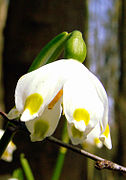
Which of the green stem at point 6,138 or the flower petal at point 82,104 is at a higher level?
the flower petal at point 82,104

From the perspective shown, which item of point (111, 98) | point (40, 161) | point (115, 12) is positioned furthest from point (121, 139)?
point (115, 12)

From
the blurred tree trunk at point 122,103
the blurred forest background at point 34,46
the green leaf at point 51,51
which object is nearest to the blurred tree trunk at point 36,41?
the blurred forest background at point 34,46

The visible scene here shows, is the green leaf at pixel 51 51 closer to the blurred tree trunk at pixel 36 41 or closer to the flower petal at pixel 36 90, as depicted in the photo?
the flower petal at pixel 36 90

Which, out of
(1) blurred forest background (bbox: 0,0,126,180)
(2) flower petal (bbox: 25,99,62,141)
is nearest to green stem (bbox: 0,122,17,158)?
(2) flower petal (bbox: 25,99,62,141)

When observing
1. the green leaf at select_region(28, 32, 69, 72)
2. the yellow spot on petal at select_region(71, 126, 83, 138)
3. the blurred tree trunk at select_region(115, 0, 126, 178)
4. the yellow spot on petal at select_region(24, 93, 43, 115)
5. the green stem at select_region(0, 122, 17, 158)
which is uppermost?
the green leaf at select_region(28, 32, 69, 72)

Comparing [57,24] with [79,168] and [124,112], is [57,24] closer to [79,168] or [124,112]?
[79,168]

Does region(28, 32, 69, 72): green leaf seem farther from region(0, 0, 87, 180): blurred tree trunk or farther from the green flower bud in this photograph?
region(0, 0, 87, 180): blurred tree trunk

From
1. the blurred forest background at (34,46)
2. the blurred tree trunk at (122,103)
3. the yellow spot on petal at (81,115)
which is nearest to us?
the yellow spot on petal at (81,115)
